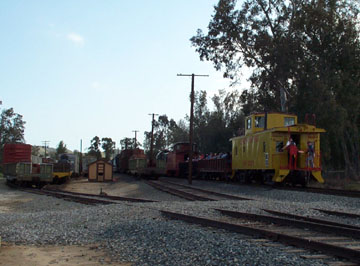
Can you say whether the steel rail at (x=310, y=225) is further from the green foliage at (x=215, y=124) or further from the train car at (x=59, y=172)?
the green foliage at (x=215, y=124)

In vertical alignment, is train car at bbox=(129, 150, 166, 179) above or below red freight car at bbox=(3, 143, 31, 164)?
below

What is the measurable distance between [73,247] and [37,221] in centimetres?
349

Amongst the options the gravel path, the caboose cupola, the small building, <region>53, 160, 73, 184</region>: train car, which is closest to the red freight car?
<region>53, 160, 73, 184</region>: train car

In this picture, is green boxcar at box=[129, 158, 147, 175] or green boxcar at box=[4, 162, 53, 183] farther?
green boxcar at box=[129, 158, 147, 175]

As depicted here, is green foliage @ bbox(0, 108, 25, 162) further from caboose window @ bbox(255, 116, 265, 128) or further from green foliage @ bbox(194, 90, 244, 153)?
caboose window @ bbox(255, 116, 265, 128)

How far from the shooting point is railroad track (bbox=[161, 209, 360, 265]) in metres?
5.76

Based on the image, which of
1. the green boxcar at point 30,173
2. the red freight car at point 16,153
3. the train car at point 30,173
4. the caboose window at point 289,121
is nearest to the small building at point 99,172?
the red freight car at point 16,153

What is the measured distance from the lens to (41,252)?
7164 millimetres

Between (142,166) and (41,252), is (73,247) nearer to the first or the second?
(41,252)

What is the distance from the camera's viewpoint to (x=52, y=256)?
6836mm

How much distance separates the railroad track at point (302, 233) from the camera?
18.9ft

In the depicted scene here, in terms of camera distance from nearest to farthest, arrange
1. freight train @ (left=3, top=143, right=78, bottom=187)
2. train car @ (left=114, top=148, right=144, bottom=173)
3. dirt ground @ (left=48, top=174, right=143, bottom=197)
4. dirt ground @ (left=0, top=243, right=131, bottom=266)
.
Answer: dirt ground @ (left=0, top=243, right=131, bottom=266) < dirt ground @ (left=48, top=174, right=143, bottom=197) < freight train @ (left=3, top=143, right=78, bottom=187) < train car @ (left=114, top=148, right=144, bottom=173)

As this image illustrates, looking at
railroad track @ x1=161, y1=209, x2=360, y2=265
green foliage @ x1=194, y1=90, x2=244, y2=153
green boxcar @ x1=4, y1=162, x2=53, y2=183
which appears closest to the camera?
railroad track @ x1=161, y1=209, x2=360, y2=265

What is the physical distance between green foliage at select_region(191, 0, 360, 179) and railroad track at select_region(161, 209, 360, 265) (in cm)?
2591
